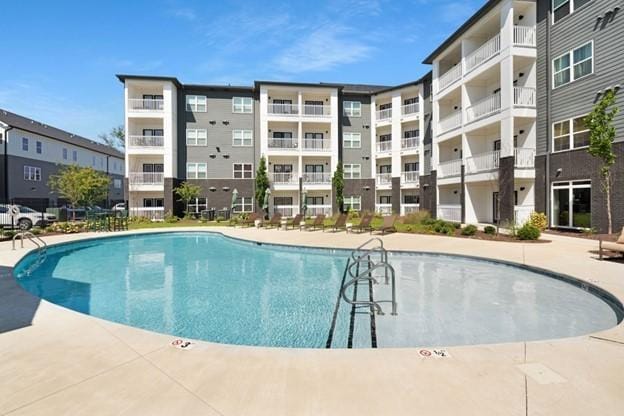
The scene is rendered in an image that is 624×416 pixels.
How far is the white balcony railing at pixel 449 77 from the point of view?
2170 cm

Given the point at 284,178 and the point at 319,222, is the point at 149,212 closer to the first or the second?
the point at 284,178

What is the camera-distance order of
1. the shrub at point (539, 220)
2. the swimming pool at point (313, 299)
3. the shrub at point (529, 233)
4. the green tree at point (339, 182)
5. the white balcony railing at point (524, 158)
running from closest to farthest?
the swimming pool at point (313, 299) < the shrub at point (529, 233) < the shrub at point (539, 220) < the white balcony railing at point (524, 158) < the green tree at point (339, 182)

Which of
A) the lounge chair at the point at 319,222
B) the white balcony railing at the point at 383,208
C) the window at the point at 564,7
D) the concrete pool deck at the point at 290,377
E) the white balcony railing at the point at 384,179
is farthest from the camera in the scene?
the white balcony railing at the point at 384,179

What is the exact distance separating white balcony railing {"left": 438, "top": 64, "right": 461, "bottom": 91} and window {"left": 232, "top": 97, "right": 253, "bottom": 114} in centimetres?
1658

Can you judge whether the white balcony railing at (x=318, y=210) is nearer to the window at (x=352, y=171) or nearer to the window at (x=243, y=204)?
the window at (x=352, y=171)

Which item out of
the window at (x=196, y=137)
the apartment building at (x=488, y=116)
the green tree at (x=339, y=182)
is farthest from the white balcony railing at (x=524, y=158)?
the window at (x=196, y=137)

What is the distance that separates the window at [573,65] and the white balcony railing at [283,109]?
18.9 meters

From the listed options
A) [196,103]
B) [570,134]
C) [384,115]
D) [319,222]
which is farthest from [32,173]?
[570,134]

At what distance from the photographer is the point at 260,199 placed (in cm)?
2691

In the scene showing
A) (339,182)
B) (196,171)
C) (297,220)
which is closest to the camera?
(297,220)

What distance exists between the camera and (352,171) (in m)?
32.1

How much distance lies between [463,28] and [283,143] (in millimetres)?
16102

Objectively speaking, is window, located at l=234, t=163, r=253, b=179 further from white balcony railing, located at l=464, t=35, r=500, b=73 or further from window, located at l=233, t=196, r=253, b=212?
white balcony railing, located at l=464, t=35, r=500, b=73

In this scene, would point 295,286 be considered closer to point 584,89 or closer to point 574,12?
point 584,89
